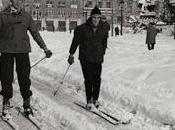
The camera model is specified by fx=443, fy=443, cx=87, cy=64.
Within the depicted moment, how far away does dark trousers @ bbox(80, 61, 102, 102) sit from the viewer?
786 centimetres

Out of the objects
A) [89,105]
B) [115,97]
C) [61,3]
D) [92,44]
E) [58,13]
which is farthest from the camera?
[61,3]

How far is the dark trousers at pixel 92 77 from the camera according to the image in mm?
7859

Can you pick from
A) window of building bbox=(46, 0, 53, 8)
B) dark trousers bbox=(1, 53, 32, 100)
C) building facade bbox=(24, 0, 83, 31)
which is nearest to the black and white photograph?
dark trousers bbox=(1, 53, 32, 100)

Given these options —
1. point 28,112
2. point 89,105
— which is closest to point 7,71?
point 28,112

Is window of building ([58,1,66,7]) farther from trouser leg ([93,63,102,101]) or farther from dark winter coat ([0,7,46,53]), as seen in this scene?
dark winter coat ([0,7,46,53])

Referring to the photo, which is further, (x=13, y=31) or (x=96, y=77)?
(x=96, y=77)

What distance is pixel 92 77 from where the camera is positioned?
793cm

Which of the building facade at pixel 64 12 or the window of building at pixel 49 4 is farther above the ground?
the window of building at pixel 49 4

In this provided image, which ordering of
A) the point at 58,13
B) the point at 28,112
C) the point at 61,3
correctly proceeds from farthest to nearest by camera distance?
the point at 61,3, the point at 58,13, the point at 28,112

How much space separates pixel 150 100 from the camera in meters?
8.15

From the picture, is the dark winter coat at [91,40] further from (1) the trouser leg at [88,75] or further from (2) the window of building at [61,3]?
(2) the window of building at [61,3]

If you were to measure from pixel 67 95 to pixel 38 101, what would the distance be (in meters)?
1.09

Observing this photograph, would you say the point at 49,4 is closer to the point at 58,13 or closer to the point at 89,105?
the point at 58,13

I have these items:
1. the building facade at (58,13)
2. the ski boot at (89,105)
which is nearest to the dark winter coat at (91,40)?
the ski boot at (89,105)
